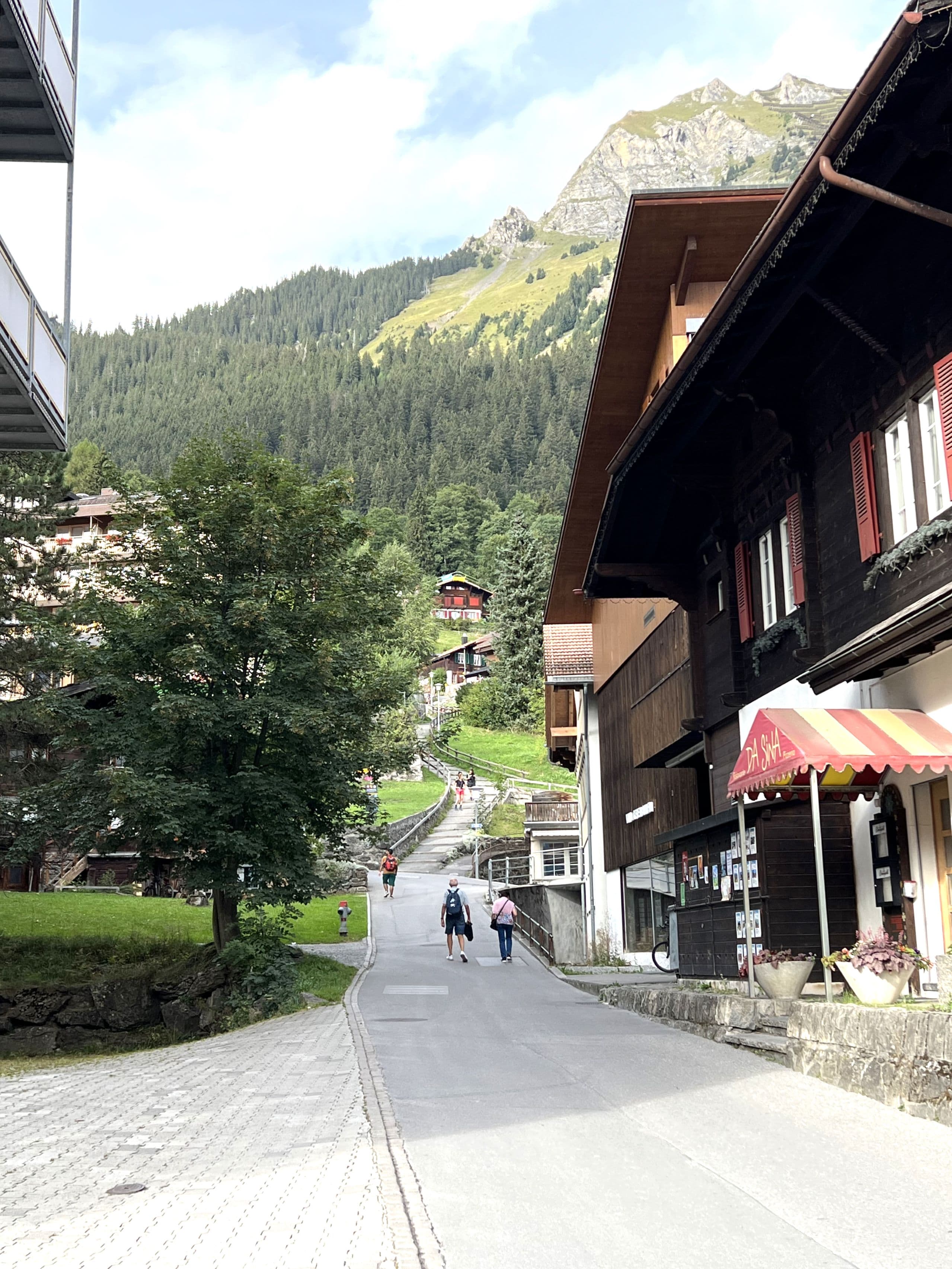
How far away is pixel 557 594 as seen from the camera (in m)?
35.5

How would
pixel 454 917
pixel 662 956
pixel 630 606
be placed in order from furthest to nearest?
1. pixel 454 917
2. pixel 630 606
3. pixel 662 956

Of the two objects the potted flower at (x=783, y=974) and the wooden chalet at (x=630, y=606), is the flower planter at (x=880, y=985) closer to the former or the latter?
the potted flower at (x=783, y=974)

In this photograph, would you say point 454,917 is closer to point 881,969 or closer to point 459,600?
point 881,969

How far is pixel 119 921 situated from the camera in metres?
31.0

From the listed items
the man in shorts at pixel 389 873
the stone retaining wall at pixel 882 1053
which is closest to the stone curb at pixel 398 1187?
the stone retaining wall at pixel 882 1053

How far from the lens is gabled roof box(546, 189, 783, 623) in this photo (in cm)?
2008

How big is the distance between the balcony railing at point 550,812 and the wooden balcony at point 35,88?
108 feet

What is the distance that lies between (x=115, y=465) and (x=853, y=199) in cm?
1742

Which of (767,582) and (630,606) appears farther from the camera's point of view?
(630,606)

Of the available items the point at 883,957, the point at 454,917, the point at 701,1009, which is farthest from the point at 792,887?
the point at 454,917

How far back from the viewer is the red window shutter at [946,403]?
1125cm

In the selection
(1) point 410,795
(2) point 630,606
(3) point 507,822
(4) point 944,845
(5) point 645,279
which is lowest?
(4) point 944,845

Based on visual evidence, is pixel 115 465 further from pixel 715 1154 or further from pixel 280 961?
pixel 715 1154

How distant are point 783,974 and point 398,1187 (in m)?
7.36
